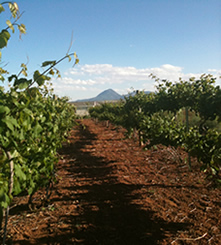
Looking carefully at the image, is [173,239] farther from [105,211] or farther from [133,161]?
[133,161]

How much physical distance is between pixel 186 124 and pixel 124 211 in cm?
343

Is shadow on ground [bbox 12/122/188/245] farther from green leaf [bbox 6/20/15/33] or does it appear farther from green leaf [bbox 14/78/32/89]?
green leaf [bbox 6/20/15/33]

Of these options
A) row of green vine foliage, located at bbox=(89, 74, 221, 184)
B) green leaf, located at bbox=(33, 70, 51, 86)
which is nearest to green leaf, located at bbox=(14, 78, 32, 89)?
green leaf, located at bbox=(33, 70, 51, 86)

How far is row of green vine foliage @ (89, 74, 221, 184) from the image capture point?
3.64 metres

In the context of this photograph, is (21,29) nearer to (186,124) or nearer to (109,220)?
(109,220)

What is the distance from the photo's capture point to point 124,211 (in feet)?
11.4

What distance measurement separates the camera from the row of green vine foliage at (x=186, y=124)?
3.64 meters

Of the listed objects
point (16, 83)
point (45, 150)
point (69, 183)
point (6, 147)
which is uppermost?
point (16, 83)

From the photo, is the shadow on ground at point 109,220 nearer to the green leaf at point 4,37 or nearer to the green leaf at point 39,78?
the green leaf at point 39,78

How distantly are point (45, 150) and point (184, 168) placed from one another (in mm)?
3828

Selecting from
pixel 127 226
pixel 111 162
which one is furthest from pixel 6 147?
pixel 111 162

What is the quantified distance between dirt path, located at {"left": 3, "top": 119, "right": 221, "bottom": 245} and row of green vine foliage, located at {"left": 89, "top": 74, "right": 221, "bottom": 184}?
1.98ft

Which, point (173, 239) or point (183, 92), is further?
point (183, 92)

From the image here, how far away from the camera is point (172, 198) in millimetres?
3859
